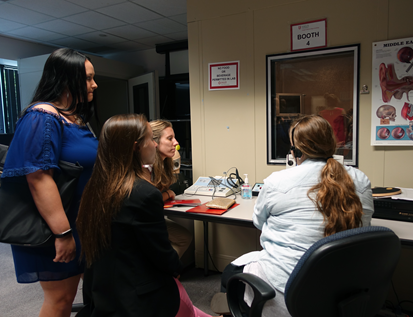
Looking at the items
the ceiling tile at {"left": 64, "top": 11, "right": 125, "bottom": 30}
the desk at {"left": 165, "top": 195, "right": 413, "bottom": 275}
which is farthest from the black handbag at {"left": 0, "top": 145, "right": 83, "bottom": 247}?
the ceiling tile at {"left": 64, "top": 11, "right": 125, "bottom": 30}

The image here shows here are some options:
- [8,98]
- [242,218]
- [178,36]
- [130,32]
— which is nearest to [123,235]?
[242,218]

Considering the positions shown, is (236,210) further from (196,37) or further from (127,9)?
(127,9)

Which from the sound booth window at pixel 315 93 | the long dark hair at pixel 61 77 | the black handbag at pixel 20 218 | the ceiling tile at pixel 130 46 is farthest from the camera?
the ceiling tile at pixel 130 46

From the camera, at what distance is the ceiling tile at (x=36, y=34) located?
14.0 feet

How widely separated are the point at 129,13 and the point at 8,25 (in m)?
1.72

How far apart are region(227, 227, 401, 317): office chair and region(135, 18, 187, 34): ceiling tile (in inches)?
146

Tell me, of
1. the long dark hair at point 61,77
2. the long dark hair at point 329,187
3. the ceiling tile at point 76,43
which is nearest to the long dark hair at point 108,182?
the long dark hair at point 61,77

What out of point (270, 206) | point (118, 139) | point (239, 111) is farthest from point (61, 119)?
point (239, 111)

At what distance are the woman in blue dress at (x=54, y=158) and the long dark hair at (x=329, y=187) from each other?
0.92m

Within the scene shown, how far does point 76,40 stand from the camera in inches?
187

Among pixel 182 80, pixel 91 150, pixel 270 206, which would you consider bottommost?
pixel 270 206

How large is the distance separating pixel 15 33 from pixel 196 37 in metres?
3.31

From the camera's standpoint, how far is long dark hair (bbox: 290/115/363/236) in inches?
45.8

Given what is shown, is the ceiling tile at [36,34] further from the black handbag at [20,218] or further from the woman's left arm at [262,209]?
the woman's left arm at [262,209]
